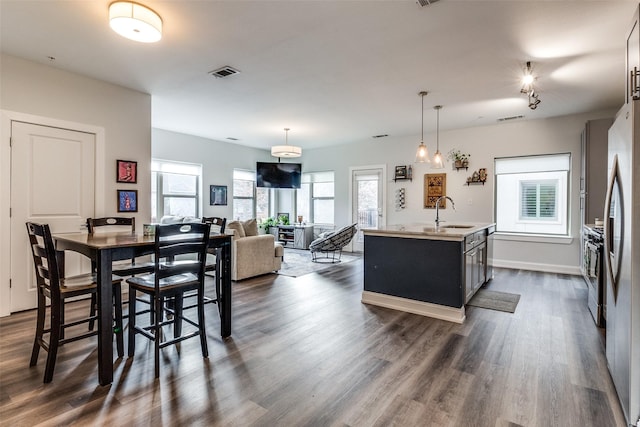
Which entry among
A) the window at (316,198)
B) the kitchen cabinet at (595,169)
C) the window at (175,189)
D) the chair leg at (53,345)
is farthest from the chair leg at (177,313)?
the window at (316,198)

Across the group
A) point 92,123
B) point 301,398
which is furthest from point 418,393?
point 92,123

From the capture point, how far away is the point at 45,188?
142 inches

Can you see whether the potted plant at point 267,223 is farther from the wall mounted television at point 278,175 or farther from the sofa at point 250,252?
the sofa at point 250,252

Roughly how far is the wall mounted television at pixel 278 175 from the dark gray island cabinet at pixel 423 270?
16.2ft

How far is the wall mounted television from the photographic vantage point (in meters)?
8.22

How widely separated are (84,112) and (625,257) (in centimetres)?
519

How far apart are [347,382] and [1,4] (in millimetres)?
3822

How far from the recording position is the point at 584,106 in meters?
4.91

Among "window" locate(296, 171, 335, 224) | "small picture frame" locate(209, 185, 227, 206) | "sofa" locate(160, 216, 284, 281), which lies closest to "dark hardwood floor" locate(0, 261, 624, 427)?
"sofa" locate(160, 216, 284, 281)

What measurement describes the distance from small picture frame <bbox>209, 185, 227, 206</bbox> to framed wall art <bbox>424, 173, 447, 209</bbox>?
4661 millimetres

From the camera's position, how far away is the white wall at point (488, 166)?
5406 millimetres

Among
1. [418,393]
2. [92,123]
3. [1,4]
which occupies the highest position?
[1,4]

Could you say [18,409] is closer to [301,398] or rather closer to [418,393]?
[301,398]

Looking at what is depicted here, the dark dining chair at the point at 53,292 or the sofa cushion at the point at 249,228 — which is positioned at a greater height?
the sofa cushion at the point at 249,228
